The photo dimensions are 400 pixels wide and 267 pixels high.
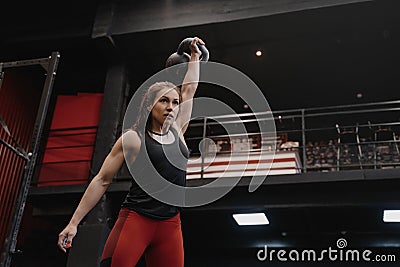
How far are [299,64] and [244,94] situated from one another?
1386mm

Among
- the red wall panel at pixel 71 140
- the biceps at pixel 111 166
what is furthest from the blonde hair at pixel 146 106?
the red wall panel at pixel 71 140

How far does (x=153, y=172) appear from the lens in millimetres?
1815

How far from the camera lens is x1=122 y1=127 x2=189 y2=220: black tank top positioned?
Answer: 1.81 metres

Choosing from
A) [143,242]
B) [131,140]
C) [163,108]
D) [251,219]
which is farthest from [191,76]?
Answer: [251,219]

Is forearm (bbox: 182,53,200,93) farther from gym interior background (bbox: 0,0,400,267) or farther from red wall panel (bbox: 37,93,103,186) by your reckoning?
red wall panel (bbox: 37,93,103,186)

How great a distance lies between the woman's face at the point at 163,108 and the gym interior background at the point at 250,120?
386cm

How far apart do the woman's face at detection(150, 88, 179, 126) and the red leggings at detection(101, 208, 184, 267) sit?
14.5 inches

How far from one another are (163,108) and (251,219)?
14.8 ft

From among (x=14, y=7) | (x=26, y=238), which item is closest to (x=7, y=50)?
(x=14, y=7)

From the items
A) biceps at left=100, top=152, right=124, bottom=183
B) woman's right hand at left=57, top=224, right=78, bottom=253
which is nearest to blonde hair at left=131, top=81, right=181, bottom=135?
biceps at left=100, top=152, right=124, bottom=183

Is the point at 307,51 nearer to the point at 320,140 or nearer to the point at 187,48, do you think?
the point at 320,140

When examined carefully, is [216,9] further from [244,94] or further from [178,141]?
[178,141]

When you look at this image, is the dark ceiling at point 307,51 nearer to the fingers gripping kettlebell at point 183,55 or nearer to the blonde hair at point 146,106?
the fingers gripping kettlebell at point 183,55

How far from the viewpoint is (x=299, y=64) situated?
24.6ft
